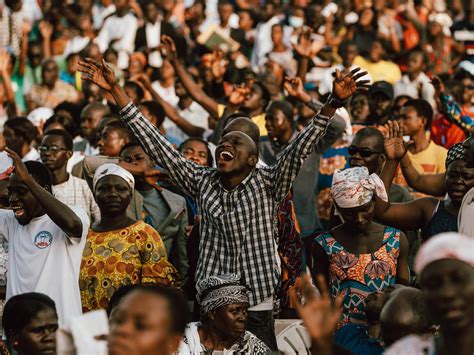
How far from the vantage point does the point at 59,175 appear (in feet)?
31.3

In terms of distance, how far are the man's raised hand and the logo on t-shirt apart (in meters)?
1.10

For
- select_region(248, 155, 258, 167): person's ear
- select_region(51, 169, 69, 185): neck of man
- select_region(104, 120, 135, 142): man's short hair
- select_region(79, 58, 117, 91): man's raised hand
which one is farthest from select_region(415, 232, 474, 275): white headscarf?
select_region(104, 120, 135, 142): man's short hair

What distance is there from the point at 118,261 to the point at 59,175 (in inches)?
77.1

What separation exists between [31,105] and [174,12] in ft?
15.1

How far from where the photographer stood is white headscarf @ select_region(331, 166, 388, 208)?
7.69 m

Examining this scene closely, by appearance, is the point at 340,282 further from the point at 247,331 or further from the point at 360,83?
the point at 360,83

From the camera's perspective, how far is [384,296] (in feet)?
22.3

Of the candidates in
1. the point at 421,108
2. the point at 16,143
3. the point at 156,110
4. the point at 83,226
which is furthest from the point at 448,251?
the point at 156,110

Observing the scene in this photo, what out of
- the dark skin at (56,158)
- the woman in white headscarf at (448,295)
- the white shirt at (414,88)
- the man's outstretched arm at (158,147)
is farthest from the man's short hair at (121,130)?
the woman in white headscarf at (448,295)

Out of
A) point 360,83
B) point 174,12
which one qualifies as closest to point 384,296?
point 360,83

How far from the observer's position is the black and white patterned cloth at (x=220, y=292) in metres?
7.32

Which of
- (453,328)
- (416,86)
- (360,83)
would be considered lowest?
(453,328)

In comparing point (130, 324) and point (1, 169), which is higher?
point (1, 169)

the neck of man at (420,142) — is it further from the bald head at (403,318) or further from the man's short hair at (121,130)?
the bald head at (403,318)
